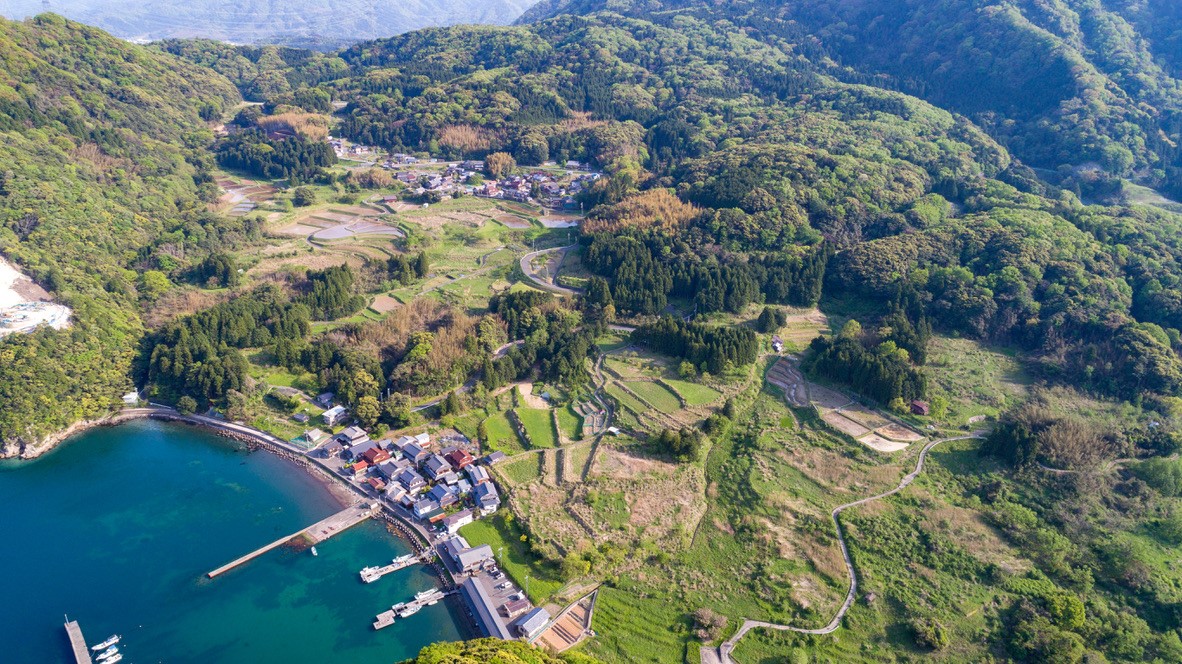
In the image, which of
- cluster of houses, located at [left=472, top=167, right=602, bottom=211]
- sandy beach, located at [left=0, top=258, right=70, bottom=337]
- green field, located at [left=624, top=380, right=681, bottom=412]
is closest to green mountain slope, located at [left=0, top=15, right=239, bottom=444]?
sandy beach, located at [left=0, top=258, right=70, bottom=337]

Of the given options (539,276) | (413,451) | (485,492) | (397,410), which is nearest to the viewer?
(485,492)

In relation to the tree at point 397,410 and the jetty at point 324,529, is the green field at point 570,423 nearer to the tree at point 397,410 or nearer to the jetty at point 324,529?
the tree at point 397,410

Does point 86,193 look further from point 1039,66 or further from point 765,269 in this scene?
point 1039,66

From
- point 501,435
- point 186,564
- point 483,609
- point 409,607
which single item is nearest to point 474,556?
point 483,609

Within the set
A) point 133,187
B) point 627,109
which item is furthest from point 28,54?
point 627,109

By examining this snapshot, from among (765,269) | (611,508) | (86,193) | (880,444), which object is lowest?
(611,508)
